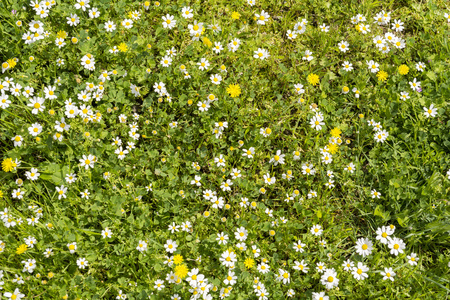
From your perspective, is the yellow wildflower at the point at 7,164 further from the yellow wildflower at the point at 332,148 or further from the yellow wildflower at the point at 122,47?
the yellow wildflower at the point at 332,148

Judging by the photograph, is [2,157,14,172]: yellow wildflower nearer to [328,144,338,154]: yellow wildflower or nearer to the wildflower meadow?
the wildflower meadow

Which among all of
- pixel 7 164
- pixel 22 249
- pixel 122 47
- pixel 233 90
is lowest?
pixel 22 249

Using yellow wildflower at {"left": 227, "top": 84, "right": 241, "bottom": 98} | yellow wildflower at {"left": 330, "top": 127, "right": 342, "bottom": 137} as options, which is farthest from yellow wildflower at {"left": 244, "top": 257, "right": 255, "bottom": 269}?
yellow wildflower at {"left": 227, "top": 84, "right": 241, "bottom": 98}

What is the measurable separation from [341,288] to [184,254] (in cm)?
144

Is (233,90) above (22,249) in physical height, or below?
above

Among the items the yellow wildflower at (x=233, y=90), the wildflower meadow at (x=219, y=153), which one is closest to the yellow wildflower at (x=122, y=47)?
the wildflower meadow at (x=219, y=153)

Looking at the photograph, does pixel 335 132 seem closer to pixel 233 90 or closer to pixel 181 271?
Result: pixel 233 90

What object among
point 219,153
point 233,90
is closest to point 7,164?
point 219,153

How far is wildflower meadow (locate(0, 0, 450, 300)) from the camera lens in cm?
331

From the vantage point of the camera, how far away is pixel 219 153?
3828 mm

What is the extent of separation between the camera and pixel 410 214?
12.1 feet

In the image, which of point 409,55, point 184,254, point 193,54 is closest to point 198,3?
point 193,54

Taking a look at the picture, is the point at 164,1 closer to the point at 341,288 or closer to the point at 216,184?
the point at 216,184

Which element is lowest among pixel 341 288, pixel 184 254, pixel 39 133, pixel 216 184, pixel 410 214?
pixel 341 288
